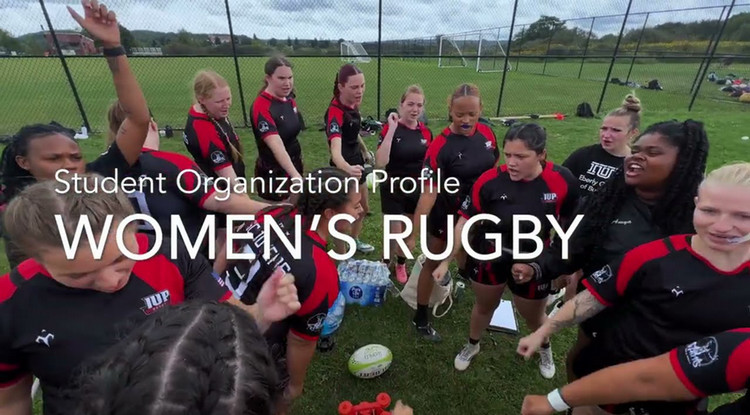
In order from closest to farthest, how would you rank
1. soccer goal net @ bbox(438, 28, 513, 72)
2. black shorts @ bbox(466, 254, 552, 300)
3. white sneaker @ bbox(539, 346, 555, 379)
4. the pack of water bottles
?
1. black shorts @ bbox(466, 254, 552, 300)
2. white sneaker @ bbox(539, 346, 555, 379)
3. the pack of water bottles
4. soccer goal net @ bbox(438, 28, 513, 72)

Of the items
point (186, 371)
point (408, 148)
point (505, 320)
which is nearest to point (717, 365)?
point (186, 371)

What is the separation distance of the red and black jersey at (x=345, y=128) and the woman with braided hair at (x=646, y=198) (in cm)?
281

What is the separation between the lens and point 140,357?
2.67ft

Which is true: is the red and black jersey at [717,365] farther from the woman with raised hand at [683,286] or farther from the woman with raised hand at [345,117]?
the woman with raised hand at [345,117]

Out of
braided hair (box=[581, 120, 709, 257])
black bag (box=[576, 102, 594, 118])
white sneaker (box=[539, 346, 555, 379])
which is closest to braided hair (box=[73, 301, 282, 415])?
braided hair (box=[581, 120, 709, 257])

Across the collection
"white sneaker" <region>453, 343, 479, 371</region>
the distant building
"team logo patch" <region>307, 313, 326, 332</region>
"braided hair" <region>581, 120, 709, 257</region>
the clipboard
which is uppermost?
the distant building

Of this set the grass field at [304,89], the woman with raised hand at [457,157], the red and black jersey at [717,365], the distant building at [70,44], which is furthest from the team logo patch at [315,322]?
the grass field at [304,89]

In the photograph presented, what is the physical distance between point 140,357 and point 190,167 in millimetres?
2098

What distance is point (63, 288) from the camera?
4.64 ft

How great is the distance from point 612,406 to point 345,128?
3600mm

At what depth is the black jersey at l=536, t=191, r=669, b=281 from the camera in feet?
7.48

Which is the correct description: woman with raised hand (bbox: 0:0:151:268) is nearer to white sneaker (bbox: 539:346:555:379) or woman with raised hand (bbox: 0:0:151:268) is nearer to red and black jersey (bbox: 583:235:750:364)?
red and black jersey (bbox: 583:235:750:364)

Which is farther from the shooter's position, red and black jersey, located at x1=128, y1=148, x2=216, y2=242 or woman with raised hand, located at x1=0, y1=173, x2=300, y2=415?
red and black jersey, located at x1=128, y1=148, x2=216, y2=242

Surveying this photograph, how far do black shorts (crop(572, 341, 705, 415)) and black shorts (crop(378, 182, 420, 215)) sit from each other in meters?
2.44
